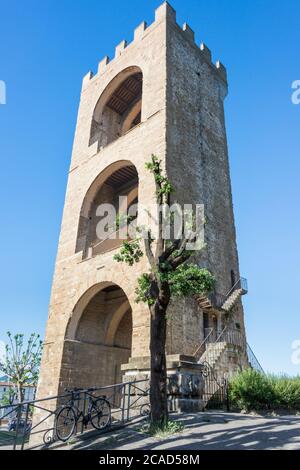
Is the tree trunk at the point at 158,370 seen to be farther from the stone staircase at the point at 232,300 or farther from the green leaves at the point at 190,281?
the stone staircase at the point at 232,300

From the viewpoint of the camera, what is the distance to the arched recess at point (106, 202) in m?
16.5

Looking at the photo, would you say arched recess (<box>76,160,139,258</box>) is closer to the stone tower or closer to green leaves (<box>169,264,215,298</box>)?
the stone tower

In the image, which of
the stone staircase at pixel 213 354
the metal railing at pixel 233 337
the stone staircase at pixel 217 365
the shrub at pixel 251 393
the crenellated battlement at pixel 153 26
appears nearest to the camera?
the shrub at pixel 251 393

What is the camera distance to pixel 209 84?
1986cm

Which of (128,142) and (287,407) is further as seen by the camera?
(128,142)

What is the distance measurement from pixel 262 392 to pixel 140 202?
25.3 ft

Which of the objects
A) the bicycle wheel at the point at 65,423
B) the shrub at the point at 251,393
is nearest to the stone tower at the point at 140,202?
the shrub at the point at 251,393

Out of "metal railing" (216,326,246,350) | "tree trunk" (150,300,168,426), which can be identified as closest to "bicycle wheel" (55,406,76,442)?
"tree trunk" (150,300,168,426)

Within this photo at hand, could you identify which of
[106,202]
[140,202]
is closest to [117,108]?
[106,202]

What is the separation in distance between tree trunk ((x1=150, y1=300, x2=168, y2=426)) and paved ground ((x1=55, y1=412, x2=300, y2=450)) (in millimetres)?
489

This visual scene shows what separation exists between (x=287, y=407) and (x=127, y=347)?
770 centimetres

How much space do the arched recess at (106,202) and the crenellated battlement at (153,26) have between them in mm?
7179
